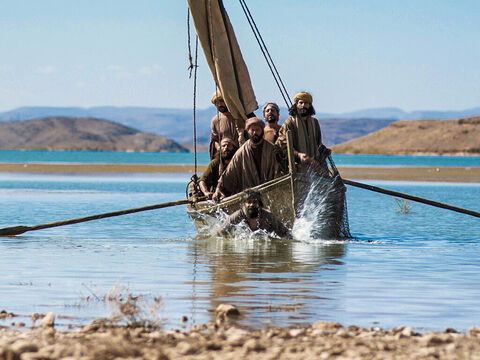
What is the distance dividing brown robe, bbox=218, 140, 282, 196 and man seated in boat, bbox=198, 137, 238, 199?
13.6 inches

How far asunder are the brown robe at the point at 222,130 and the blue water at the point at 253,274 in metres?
1.52

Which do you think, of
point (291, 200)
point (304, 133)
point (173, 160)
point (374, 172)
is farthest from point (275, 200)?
point (173, 160)

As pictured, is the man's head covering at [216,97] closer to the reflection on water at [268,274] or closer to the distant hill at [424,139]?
the reflection on water at [268,274]

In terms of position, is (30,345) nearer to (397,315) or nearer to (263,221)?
(397,315)

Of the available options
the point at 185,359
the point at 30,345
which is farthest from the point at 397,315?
the point at 30,345

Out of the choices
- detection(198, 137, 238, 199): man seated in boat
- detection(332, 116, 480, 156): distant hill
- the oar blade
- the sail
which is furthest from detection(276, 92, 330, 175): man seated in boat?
detection(332, 116, 480, 156): distant hill

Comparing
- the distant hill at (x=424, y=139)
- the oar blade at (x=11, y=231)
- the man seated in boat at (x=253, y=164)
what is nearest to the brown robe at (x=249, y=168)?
the man seated in boat at (x=253, y=164)

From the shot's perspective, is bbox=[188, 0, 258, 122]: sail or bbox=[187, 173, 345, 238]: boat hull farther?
bbox=[188, 0, 258, 122]: sail

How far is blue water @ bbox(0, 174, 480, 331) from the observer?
7652 millimetres

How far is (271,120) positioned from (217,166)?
1.12 meters

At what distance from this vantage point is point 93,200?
26266 mm

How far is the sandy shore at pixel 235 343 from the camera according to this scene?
5652 mm

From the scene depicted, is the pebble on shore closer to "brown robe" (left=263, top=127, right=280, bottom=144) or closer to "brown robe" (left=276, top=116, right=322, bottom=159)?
"brown robe" (left=276, top=116, right=322, bottom=159)

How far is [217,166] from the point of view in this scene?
46.6 ft
